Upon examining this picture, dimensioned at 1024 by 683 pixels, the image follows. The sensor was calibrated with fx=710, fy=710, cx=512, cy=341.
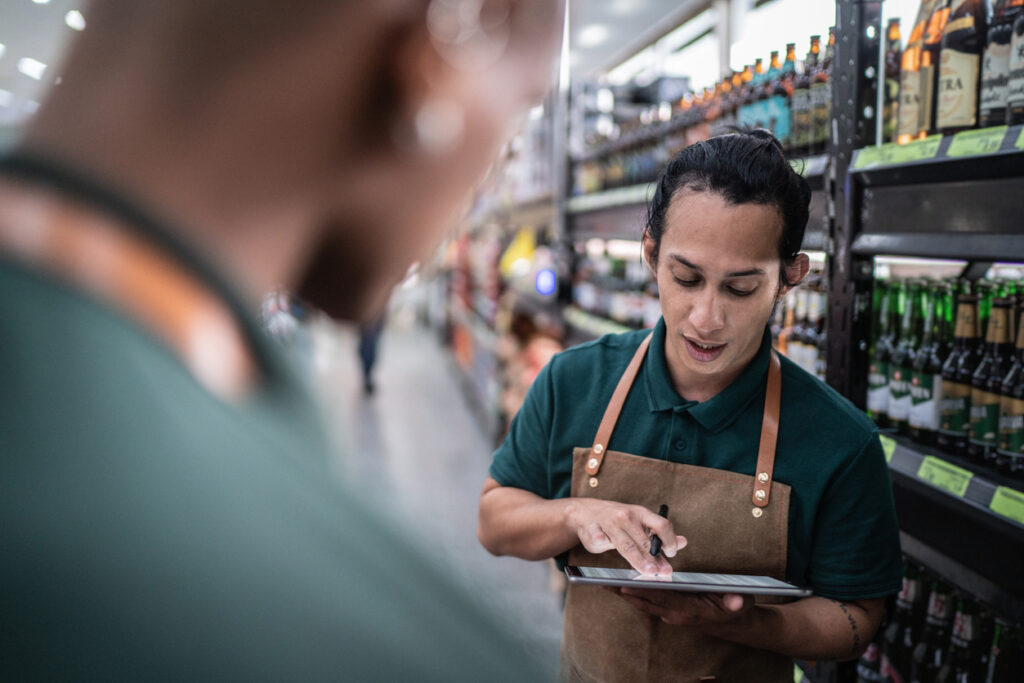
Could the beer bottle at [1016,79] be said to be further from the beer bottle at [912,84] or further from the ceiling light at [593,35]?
the ceiling light at [593,35]

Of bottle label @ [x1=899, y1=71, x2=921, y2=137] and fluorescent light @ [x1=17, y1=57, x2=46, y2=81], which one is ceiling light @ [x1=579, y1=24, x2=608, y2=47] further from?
fluorescent light @ [x1=17, y1=57, x2=46, y2=81]

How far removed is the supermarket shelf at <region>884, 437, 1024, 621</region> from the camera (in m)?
1.44

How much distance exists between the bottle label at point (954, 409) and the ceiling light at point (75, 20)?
192cm

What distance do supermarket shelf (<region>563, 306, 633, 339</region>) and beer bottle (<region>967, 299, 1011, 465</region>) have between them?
6.65 feet

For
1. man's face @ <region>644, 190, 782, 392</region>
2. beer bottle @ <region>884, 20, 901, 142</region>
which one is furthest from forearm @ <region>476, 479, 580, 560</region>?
beer bottle @ <region>884, 20, 901, 142</region>

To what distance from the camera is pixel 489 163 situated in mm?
460

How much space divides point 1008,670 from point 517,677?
193 cm

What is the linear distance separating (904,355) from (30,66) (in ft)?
6.88

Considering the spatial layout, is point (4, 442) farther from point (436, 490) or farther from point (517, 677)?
point (436, 490)

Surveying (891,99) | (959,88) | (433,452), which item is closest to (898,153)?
(959,88)

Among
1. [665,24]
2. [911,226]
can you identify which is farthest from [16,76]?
[665,24]

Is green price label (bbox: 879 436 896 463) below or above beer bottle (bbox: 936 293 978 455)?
below

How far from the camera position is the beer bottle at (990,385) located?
64.2 inches

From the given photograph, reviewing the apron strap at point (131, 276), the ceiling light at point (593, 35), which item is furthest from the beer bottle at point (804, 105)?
the ceiling light at point (593, 35)
